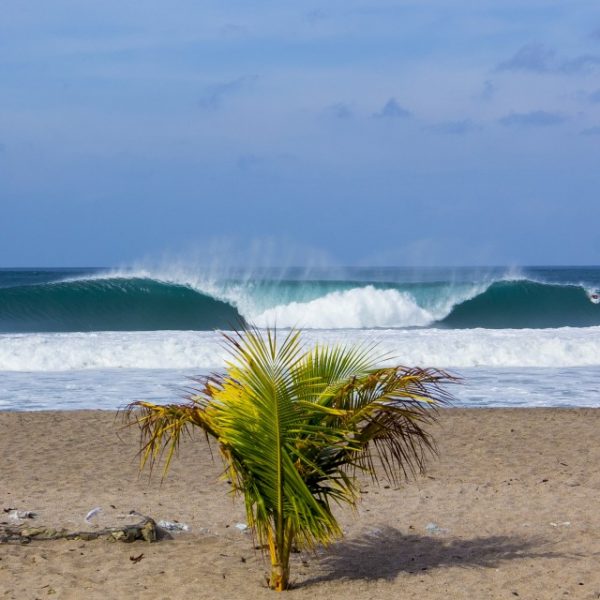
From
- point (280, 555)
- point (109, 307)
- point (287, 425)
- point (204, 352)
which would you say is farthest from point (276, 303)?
point (287, 425)

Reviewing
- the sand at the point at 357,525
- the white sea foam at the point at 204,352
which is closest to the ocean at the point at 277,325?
the white sea foam at the point at 204,352

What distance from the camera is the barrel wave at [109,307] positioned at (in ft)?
102

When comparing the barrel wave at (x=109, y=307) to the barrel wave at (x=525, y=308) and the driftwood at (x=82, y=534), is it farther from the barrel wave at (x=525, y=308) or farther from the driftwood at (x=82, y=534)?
the driftwood at (x=82, y=534)

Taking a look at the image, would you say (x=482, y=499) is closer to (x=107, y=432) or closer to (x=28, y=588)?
(x=28, y=588)

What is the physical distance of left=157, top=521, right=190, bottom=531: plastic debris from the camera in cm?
625

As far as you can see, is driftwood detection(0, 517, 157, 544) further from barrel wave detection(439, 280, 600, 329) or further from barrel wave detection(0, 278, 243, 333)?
barrel wave detection(439, 280, 600, 329)

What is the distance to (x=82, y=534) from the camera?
5.91 meters

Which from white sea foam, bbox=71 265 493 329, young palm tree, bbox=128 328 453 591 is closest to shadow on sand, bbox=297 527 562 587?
young palm tree, bbox=128 328 453 591

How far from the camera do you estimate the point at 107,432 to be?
32.6 feet

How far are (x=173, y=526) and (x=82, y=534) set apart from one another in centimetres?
65

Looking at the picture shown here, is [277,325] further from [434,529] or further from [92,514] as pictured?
[434,529]

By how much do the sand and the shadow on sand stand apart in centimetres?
1

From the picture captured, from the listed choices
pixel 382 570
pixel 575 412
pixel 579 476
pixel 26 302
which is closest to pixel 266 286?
pixel 26 302

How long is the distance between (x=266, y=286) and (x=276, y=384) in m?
30.9
